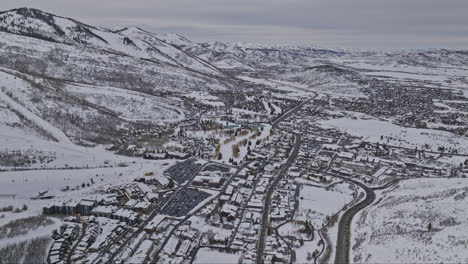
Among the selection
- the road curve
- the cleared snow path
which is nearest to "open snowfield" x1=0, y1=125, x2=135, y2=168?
the cleared snow path

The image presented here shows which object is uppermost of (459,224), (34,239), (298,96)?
(298,96)

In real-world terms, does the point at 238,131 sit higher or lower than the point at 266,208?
higher

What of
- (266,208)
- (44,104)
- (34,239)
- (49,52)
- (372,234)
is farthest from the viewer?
(49,52)

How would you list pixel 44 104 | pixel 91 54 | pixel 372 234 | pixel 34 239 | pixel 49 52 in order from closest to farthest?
pixel 34 239 → pixel 372 234 → pixel 44 104 → pixel 49 52 → pixel 91 54

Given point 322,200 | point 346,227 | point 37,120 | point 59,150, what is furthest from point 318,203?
point 37,120

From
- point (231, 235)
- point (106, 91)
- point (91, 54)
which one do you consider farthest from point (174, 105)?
point (231, 235)

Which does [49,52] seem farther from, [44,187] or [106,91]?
[44,187]

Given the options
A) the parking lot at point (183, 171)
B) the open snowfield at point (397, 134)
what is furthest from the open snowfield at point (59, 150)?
the open snowfield at point (397, 134)
